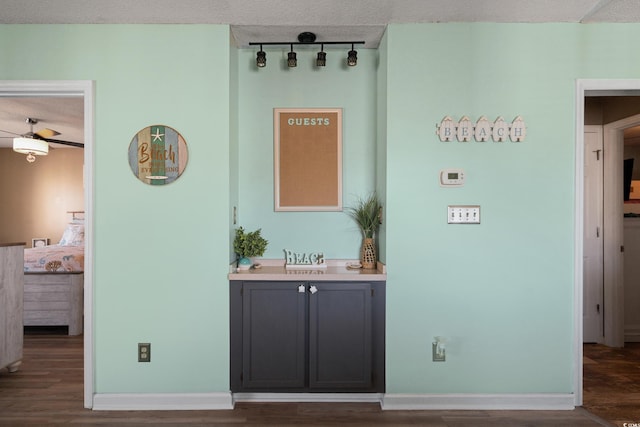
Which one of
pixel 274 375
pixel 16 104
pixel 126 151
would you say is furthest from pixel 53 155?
pixel 274 375

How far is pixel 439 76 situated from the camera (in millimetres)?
2566

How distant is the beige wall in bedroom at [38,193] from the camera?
22.7ft

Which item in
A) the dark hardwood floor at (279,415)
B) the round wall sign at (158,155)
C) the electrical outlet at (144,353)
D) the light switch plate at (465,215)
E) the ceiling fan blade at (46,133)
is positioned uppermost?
the ceiling fan blade at (46,133)

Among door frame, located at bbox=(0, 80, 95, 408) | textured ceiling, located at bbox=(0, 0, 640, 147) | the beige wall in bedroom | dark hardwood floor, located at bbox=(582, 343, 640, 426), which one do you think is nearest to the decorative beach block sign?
door frame, located at bbox=(0, 80, 95, 408)

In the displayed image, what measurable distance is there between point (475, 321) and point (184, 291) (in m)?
1.98

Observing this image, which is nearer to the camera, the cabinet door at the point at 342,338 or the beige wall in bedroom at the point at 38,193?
the cabinet door at the point at 342,338

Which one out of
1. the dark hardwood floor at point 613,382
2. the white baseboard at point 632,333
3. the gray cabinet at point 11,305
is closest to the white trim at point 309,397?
the dark hardwood floor at point 613,382

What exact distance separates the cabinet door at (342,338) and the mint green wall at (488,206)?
165mm

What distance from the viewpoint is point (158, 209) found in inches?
102

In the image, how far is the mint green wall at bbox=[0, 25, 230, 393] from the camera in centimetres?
257

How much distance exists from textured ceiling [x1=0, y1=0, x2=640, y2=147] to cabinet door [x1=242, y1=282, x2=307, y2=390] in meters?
1.75

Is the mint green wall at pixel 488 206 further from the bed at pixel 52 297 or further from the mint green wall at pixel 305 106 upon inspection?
the bed at pixel 52 297

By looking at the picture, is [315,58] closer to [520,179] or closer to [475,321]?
[520,179]

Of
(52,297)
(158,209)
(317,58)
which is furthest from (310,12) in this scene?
(52,297)
